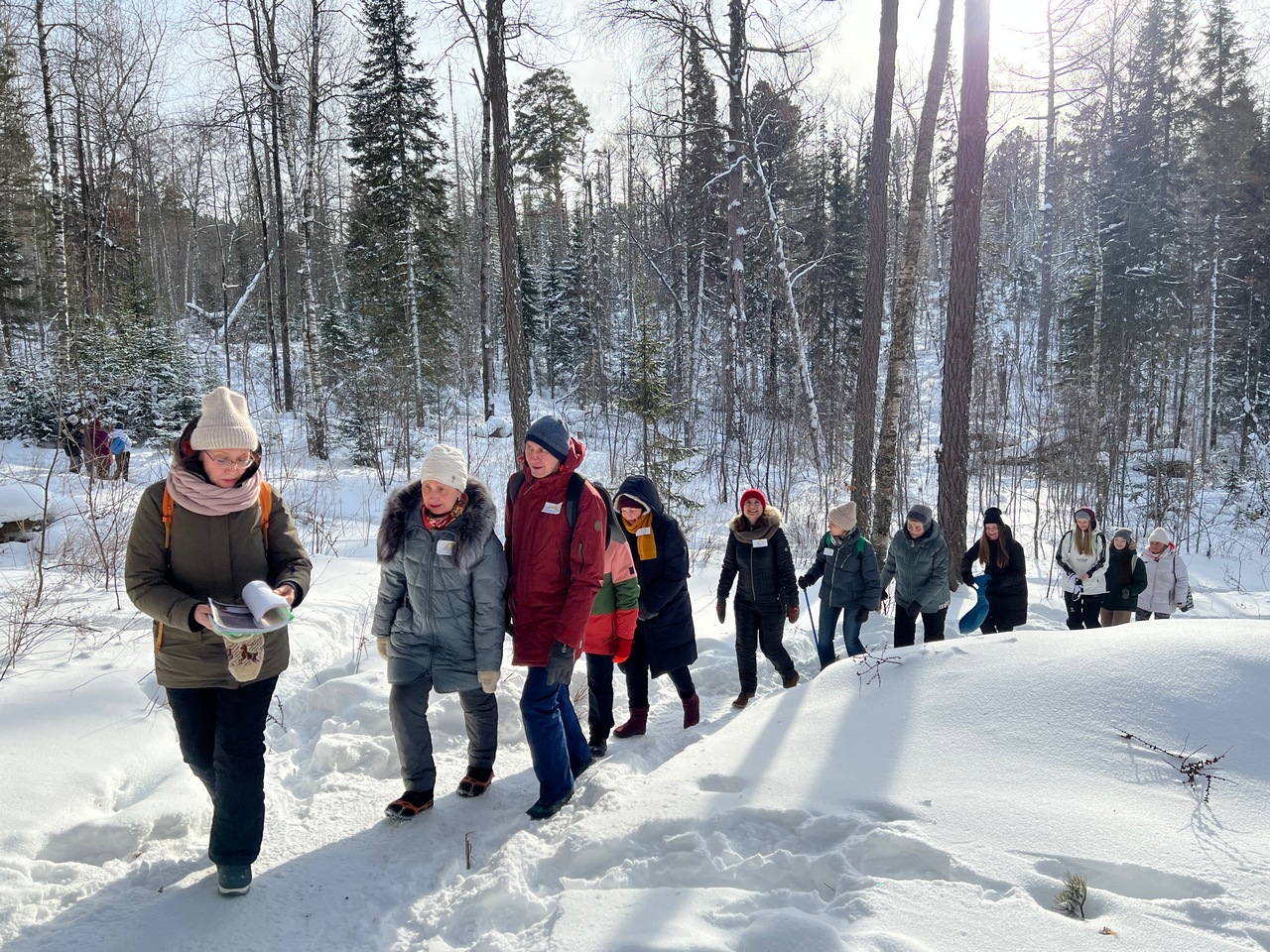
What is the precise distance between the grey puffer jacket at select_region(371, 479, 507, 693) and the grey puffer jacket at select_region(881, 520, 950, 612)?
418 cm

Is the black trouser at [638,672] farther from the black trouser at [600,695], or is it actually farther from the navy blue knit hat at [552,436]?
the navy blue knit hat at [552,436]

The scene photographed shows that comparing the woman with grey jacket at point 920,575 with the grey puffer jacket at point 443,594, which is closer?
the grey puffer jacket at point 443,594

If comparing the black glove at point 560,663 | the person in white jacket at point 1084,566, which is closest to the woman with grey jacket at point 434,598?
the black glove at point 560,663

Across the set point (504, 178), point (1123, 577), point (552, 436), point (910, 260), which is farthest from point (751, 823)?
point (504, 178)

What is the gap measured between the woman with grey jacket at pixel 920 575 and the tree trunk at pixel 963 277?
2375 millimetres

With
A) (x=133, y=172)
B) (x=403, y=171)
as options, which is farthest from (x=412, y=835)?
(x=133, y=172)

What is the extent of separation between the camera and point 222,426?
9.14ft

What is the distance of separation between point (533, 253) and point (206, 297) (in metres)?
22.1

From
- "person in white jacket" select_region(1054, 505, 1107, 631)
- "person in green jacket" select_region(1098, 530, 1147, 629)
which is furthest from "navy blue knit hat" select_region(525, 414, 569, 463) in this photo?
"person in green jacket" select_region(1098, 530, 1147, 629)

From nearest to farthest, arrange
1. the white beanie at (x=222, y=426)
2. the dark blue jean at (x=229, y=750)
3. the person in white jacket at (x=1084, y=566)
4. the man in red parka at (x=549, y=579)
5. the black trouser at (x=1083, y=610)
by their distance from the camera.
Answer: the white beanie at (x=222, y=426)
the dark blue jean at (x=229, y=750)
the man in red parka at (x=549, y=579)
the person in white jacket at (x=1084, y=566)
the black trouser at (x=1083, y=610)

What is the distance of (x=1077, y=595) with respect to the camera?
323 inches

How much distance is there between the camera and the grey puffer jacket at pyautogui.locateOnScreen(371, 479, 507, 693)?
357 cm

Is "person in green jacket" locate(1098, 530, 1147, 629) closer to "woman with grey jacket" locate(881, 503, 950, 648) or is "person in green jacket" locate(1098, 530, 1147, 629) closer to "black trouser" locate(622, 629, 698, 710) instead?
"woman with grey jacket" locate(881, 503, 950, 648)

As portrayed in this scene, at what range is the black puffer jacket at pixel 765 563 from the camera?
5.64 m
